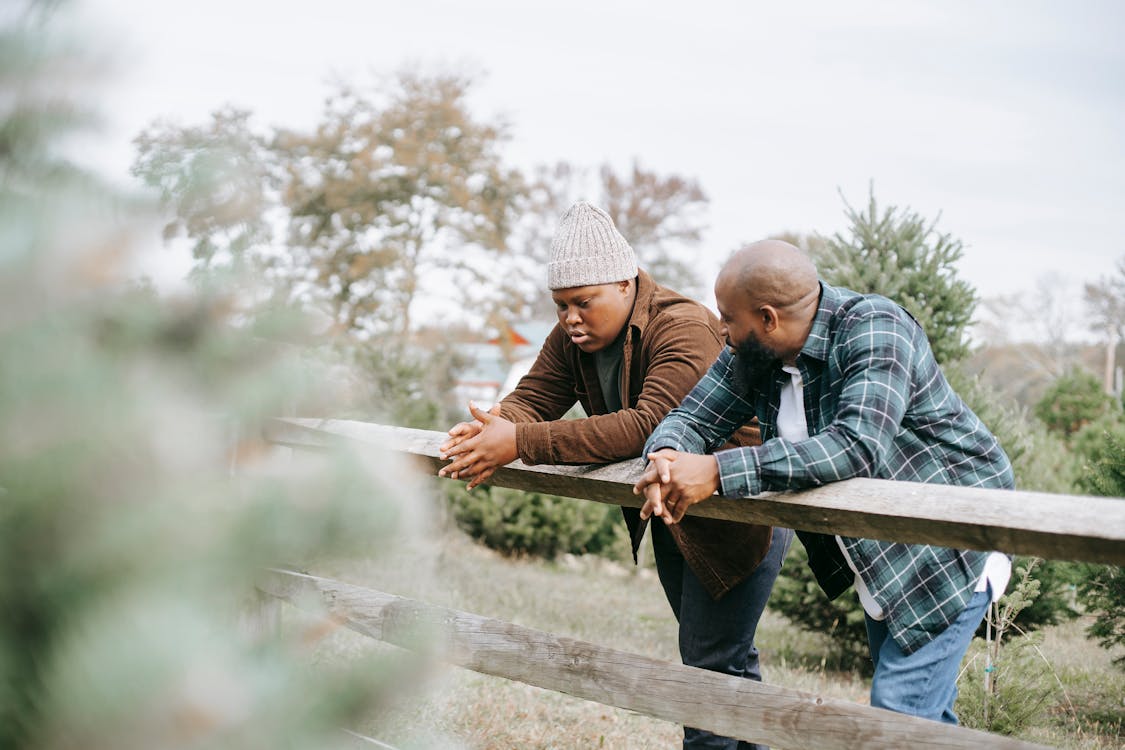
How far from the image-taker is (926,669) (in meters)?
2.49

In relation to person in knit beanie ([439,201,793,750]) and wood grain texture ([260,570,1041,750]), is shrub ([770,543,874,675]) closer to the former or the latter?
person in knit beanie ([439,201,793,750])

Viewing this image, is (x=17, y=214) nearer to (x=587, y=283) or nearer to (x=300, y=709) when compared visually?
(x=300, y=709)

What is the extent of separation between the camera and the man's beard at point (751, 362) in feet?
8.37

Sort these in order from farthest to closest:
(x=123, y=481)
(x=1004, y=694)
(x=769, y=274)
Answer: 1. (x=1004, y=694)
2. (x=769, y=274)
3. (x=123, y=481)

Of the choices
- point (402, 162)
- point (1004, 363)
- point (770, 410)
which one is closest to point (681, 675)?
point (770, 410)

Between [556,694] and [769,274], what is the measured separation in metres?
3.47

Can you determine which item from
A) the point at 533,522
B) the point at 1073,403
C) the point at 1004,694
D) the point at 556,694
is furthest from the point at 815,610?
the point at 1073,403

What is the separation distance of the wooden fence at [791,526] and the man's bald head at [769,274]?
1.75ft

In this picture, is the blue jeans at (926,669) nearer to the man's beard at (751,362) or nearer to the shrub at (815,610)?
the man's beard at (751,362)

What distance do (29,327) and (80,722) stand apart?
215 millimetres

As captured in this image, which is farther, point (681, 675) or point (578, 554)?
point (578, 554)

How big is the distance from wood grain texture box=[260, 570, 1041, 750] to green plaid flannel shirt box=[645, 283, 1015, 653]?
38cm

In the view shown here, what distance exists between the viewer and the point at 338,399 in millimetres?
654

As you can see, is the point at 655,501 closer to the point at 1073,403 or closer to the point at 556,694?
the point at 556,694
